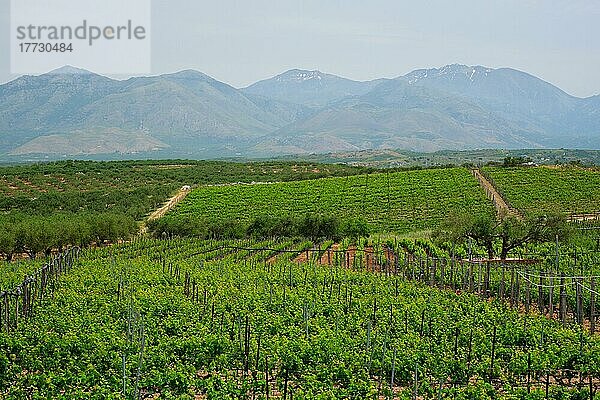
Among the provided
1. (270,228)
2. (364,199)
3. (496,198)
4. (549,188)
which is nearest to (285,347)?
(270,228)

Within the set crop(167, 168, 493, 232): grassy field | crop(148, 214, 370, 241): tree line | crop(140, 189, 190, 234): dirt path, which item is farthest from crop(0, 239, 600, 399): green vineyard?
crop(167, 168, 493, 232): grassy field

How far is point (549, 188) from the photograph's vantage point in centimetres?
5006

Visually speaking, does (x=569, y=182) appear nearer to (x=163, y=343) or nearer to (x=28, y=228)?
(x=28, y=228)

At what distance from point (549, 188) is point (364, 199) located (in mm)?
13520

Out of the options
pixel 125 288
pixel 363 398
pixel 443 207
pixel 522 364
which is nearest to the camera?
pixel 363 398

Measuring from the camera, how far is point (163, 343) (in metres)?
13.4

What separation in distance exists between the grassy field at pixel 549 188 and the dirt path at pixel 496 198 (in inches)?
15.3

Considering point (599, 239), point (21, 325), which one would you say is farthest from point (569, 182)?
point (21, 325)

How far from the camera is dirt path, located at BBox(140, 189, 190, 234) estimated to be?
4359 cm

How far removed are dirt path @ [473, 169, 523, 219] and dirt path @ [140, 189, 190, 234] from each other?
21.9 metres

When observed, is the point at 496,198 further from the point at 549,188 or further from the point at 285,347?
the point at 285,347

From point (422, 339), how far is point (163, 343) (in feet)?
17.2

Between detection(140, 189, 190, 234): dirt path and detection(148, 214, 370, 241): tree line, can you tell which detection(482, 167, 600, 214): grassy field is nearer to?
detection(148, 214, 370, 241): tree line

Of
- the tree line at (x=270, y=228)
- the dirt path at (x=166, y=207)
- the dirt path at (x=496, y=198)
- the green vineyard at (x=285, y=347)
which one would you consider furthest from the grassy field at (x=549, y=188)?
the green vineyard at (x=285, y=347)
